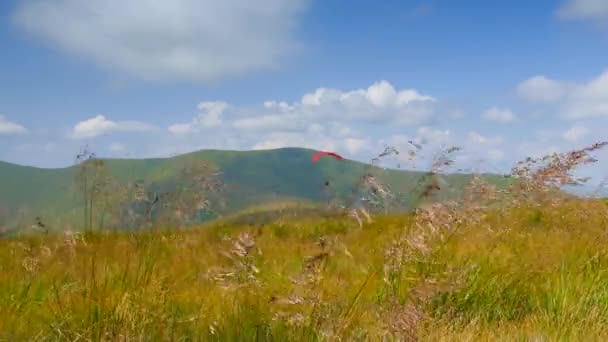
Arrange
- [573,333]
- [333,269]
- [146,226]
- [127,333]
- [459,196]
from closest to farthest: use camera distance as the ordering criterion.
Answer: [127,333]
[573,333]
[459,196]
[146,226]
[333,269]

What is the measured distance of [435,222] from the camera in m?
3.31

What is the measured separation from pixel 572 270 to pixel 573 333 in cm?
192

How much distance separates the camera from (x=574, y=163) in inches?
147

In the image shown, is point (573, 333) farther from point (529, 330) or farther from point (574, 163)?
point (574, 163)

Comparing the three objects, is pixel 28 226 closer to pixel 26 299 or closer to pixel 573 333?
pixel 26 299

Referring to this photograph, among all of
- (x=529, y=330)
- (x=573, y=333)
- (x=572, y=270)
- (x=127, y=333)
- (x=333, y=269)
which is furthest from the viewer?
(x=333, y=269)

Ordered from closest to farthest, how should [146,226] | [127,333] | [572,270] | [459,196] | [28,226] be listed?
[127,333] < [459,196] < [146,226] < [28,226] < [572,270]

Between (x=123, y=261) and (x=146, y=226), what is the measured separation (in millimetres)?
2768

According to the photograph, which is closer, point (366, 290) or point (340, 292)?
point (340, 292)

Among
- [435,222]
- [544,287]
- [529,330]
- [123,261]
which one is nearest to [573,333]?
[529,330]

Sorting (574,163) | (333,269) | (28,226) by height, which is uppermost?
(574,163)

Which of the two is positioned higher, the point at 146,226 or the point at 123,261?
the point at 146,226

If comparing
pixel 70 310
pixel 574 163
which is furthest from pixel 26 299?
pixel 574 163

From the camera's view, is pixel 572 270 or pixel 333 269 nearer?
pixel 572 270
